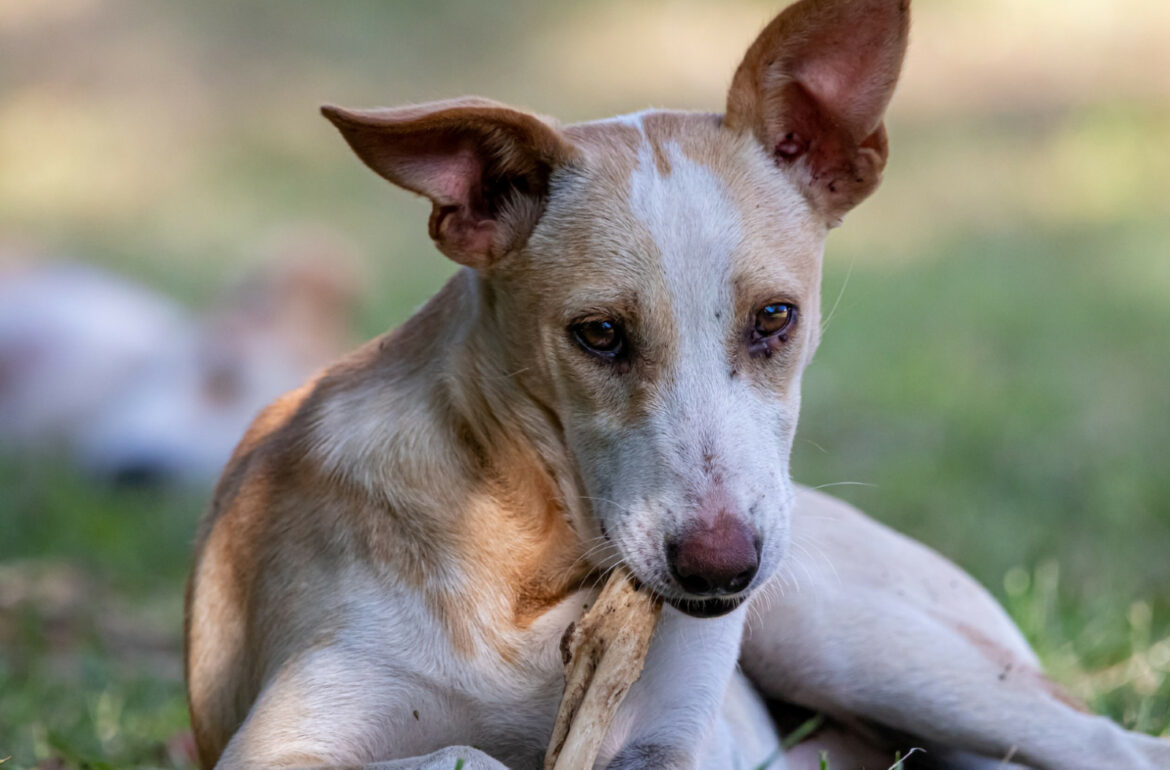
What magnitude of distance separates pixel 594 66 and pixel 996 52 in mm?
4328

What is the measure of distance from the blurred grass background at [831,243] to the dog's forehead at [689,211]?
2.82 ft

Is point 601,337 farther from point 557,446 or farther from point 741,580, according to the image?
point 741,580

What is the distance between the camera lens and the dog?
2.88 metres

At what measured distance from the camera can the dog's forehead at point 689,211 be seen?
9.57 ft

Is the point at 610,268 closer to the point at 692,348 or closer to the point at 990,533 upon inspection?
Answer: the point at 692,348

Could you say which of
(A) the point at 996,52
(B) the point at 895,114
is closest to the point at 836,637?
(B) the point at 895,114

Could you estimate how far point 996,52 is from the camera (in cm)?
1548

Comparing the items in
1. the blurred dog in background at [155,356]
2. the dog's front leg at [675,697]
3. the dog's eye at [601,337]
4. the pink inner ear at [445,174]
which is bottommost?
the blurred dog in background at [155,356]

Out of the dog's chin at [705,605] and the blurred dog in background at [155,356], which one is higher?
the dog's chin at [705,605]

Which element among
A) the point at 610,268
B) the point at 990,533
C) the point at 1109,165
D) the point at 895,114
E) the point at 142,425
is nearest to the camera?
the point at 610,268

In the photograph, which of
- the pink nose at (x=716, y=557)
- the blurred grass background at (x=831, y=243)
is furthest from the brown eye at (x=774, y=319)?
the blurred grass background at (x=831, y=243)

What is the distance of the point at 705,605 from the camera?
2.85m

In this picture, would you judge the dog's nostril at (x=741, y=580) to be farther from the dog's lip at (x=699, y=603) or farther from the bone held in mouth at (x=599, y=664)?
the bone held in mouth at (x=599, y=664)

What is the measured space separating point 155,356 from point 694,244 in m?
7.99
